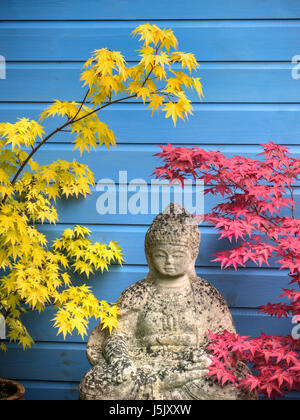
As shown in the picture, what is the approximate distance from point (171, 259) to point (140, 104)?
152cm

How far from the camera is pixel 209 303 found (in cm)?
358

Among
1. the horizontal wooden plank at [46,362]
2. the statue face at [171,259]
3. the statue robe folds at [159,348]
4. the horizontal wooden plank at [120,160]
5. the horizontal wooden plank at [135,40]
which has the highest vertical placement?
the horizontal wooden plank at [135,40]

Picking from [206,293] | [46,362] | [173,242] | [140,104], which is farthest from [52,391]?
[140,104]

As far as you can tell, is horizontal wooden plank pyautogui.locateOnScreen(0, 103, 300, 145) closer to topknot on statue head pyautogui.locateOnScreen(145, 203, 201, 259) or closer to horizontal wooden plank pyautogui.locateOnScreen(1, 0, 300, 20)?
horizontal wooden plank pyautogui.locateOnScreen(1, 0, 300, 20)

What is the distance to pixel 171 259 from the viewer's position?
354 centimetres

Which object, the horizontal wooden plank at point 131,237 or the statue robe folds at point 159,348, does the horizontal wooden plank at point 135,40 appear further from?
the statue robe folds at point 159,348

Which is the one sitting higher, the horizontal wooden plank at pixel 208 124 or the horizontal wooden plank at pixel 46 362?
the horizontal wooden plank at pixel 208 124

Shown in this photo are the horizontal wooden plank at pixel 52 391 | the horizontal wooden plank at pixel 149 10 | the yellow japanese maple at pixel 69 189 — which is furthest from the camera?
the horizontal wooden plank at pixel 52 391

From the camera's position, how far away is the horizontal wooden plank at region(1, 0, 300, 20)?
4230 millimetres

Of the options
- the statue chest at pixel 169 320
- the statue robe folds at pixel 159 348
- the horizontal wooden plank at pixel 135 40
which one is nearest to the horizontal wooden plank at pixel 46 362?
the statue robe folds at pixel 159 348

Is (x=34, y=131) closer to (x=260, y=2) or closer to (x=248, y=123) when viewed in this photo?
(x=248, y=123)

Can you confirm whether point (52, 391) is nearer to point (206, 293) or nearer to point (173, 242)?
point (206, 293)

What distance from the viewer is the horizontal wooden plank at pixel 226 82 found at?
4.24m
